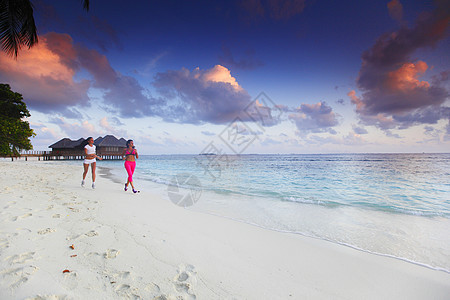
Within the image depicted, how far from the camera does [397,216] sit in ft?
18.3

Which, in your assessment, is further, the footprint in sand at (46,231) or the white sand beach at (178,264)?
the footprint in sand at (46,231)

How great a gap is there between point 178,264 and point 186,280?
1.15 ft

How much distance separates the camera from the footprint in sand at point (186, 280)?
179cm

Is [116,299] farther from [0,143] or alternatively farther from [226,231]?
[0,143]

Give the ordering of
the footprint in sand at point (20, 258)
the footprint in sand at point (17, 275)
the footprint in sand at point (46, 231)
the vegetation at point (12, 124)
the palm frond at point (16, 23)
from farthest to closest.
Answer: the vegetation at point (12, 124)
the palm frond at point (16, 23)
the footprint in sand at point (46, 231)
the footprint in sand at point (20, 258)
the footprint in sand at point (17, 275)

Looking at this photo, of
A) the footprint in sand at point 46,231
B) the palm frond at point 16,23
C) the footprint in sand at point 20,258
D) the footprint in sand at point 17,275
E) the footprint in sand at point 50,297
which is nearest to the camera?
the footprint in sand at point 50,297

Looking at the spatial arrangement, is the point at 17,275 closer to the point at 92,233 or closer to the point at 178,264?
the point at 92,233

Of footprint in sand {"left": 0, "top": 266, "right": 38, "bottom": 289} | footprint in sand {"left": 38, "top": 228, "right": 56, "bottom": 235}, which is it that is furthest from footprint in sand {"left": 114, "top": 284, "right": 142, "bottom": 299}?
footprint in sand {"left": 38, "top": 228, "right": 56, "bottom": 235}

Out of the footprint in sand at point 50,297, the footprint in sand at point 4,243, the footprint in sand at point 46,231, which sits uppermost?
the footprint in sand at point 4,243

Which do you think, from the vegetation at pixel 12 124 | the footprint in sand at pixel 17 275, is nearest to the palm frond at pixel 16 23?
the footprint in sand at pixel 17 275

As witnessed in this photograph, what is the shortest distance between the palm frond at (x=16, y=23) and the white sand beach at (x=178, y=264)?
28.7ft

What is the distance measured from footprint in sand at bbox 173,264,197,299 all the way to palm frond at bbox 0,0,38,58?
1207cm

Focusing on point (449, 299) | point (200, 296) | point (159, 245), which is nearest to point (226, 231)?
point (159, 245)

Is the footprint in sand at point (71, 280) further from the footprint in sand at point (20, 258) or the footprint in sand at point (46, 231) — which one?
Result: the footprint in sand at point (46, 231)
